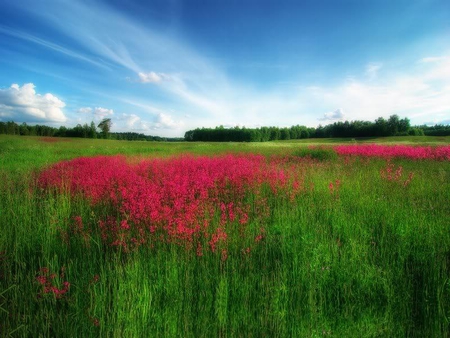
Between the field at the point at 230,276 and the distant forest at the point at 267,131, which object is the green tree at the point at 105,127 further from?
the field at the point at 230,276

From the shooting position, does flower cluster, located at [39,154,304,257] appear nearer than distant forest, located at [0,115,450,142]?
Yes

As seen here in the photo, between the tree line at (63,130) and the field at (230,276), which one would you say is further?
the tree line at (63,130)

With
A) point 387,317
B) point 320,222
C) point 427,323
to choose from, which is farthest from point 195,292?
point 320,222

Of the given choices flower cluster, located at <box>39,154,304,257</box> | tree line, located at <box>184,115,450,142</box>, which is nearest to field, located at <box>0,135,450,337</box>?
flower cluster, located at <box>39,154,304,257</box>

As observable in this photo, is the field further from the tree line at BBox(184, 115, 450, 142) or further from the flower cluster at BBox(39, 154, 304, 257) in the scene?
the tree line at BBox(184, 115, 450, 142)

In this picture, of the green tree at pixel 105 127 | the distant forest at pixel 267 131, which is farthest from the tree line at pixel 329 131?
the green tree at pixel 105 127

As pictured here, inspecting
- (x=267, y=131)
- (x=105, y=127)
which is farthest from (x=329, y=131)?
(x=105, y=127)

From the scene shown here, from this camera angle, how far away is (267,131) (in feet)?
310

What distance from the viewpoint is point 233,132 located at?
305 feet

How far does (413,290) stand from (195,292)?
248 centimetres

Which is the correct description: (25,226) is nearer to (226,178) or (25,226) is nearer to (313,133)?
(226,178)

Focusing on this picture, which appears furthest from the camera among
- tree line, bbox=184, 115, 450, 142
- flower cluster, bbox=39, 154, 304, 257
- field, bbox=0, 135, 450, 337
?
tree line, bbox=184, 115, 450, 142

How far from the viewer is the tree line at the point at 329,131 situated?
53.5m

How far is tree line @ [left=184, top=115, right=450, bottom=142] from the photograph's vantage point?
53.5 meters
